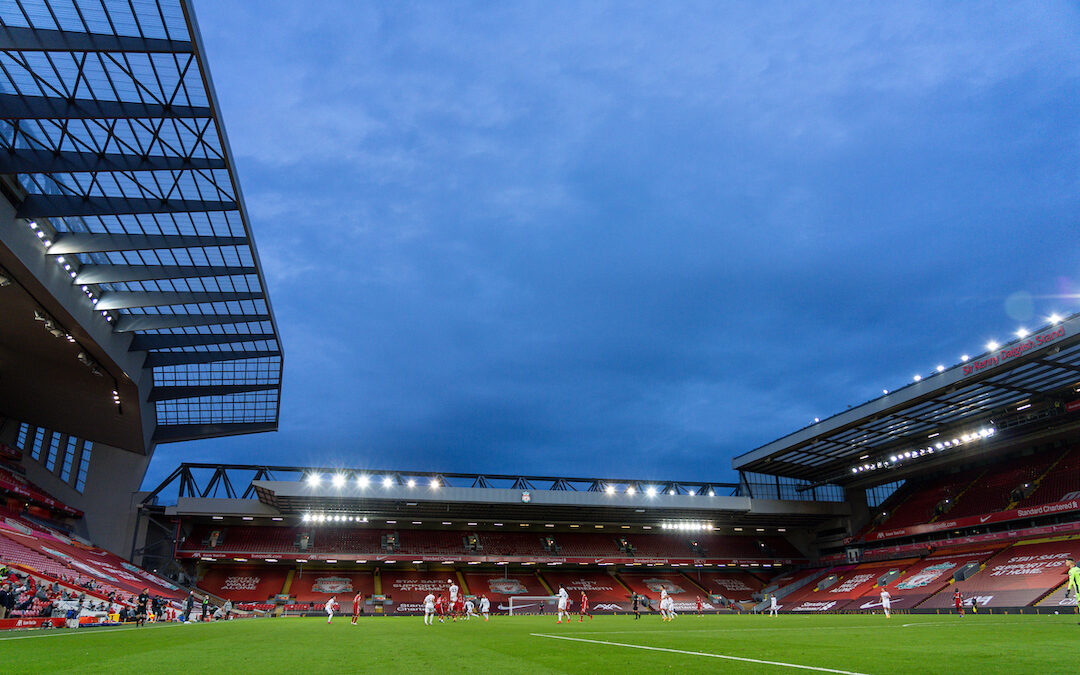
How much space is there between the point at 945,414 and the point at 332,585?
57.4 meters

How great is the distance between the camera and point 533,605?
56.3 metres

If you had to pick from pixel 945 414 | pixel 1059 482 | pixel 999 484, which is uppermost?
pixel 945 414

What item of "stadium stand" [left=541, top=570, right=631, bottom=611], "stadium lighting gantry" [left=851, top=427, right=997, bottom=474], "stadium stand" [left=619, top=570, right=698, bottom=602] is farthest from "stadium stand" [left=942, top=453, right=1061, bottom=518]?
"stadium stand" [left=541, top=570, right=631, bottom=611]

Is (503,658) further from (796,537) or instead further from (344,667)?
(796,537)

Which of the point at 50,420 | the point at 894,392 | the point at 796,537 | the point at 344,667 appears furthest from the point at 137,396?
the point at 796,537

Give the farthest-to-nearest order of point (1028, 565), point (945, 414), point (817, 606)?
point (817, 606) < point (945, 414) < point (1028, 565)

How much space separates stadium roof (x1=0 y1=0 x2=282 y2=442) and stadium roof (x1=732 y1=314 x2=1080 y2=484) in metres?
44.7

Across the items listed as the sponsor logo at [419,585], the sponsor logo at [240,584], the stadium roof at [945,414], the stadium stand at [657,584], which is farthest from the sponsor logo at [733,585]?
the sponsor logo at [240,584]

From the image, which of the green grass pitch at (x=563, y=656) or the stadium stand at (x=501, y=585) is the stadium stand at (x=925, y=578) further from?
the green grass pitch at (x=563, y=656)

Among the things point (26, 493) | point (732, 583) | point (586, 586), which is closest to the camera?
point (26, 493)

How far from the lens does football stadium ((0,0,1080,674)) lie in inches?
667

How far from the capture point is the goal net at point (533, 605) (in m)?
55.3

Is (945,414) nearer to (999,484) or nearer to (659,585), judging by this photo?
(999,484)

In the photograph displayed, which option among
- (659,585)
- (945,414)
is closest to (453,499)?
(659,585)
